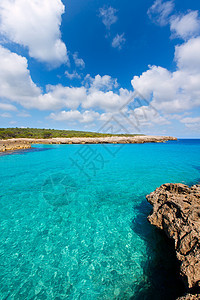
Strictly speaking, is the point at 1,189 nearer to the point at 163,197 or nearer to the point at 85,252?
the point at 85,252

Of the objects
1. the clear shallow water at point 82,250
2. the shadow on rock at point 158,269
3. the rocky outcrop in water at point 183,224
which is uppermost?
the rocky outcrop in water at point 183,224

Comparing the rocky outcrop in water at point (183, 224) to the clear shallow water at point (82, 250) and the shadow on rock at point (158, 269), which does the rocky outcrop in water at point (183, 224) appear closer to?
the shadow on rock at point (158, 269)

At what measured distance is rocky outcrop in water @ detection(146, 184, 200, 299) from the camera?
3.35 m

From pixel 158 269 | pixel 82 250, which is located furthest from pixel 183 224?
pixel 82 250

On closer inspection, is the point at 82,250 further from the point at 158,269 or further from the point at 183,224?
the point at 183,224

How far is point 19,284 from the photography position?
387 cm

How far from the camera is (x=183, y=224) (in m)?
4.67

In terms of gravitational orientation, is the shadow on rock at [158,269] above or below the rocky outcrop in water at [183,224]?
below

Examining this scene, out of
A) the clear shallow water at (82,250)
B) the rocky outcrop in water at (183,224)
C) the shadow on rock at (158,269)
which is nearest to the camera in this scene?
Answer: the rocky outcrop in water at (183,224)

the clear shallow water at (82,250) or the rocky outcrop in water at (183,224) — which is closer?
the rocky outcrop in water at (183,224)

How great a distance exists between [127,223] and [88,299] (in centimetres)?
360

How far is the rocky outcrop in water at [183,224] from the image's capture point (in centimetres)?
335

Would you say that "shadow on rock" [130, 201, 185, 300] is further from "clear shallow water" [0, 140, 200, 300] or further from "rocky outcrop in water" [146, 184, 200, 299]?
"rocky outcrop in water" [146, 184, 200, 299]

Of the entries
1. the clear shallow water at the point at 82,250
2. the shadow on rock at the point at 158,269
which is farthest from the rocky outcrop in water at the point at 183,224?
the clear shallow water at the point at 82,250
